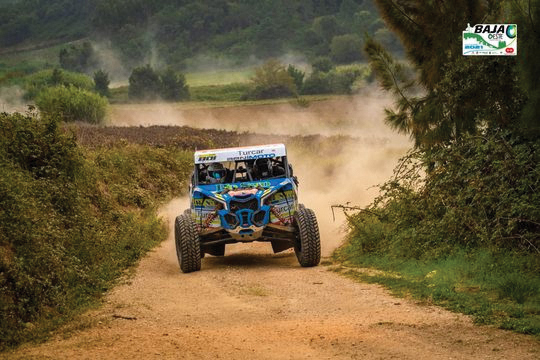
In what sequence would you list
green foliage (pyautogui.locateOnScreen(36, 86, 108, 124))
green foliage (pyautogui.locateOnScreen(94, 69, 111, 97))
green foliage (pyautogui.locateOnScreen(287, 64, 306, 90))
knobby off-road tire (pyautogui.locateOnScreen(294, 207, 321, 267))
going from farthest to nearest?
green foliage (pyautogui.locateOnScreen(287, 64, 306, 90)) < green foliage (pyautogui.locateOnScreen(94, 69, 111, 97)) < green foliage (pyautogui.locateOnScreen(36, 86, 108, 124)) < knobby off-road tire (pyautogui.locateOnScreen(294, 207, 321, 267))

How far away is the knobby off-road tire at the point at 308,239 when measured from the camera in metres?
18.3

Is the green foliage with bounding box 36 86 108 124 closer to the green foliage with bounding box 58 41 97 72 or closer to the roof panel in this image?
the roof panel

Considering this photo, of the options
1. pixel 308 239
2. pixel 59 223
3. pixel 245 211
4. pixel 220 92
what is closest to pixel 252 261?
pixel 245 211

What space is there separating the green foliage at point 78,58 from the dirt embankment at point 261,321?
9661 centimetres

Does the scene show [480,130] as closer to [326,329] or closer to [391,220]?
[391,220]

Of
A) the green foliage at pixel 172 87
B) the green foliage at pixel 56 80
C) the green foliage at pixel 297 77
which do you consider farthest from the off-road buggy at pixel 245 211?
the green foliage at pixel 297 77

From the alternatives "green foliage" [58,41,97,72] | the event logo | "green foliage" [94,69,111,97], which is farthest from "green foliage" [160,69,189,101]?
the event logo

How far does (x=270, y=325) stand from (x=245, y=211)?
233 inches

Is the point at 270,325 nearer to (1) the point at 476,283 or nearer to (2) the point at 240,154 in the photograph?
(1) the point at 476,283

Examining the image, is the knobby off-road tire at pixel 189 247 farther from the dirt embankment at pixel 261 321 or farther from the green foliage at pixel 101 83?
the green foliage at pixel 101 83

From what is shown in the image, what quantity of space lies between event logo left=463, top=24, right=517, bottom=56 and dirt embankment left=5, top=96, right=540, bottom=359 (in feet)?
15.4

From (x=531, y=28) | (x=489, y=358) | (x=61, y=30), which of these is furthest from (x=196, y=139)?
(x=61, y=30)

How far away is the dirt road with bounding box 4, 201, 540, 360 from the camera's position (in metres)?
11.4

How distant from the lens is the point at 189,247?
729 inches
